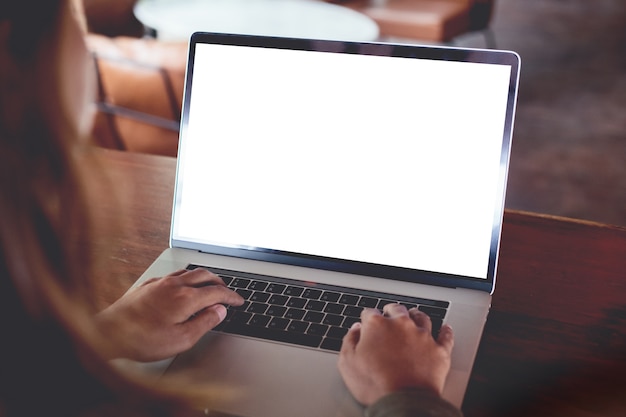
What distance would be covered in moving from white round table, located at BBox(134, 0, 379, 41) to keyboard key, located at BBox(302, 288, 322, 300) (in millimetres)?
1563

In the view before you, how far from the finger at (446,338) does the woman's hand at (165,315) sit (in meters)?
0.22

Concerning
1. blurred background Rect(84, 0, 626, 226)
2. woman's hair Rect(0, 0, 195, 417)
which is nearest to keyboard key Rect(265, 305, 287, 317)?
woman's hair Rect(0, 0, 195, 417)

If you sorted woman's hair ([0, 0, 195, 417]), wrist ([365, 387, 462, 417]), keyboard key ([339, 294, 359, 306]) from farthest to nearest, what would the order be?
keyboard key ([339, 294, 359, 306]) < wrist ([365, 387, 462, 417]) < woman's hair ([0, 0, 195, 417])

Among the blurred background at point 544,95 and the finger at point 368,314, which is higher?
the finger at point 368,314

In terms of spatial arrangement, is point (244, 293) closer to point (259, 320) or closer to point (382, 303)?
point (259, 320)

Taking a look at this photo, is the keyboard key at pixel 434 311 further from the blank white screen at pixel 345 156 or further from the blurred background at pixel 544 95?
the blurred background at pixel 544 95

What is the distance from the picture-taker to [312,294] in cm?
80

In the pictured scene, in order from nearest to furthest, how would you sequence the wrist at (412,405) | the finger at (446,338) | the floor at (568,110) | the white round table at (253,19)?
the wrist at (412,405) < the finger at (446,338) < the white round table at (253,19) < the floor at (568,110)

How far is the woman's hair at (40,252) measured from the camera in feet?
1.35

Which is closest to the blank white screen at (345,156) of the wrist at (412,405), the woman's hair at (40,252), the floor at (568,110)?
the wrist at (412,405)

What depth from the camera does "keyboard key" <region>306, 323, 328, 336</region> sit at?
735 mm

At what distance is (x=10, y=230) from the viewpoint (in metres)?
0.41

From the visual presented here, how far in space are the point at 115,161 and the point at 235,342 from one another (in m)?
0.50

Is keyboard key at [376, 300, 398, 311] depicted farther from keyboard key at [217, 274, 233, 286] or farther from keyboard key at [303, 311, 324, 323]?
keyboard key at [217, 274, 233, 286]
